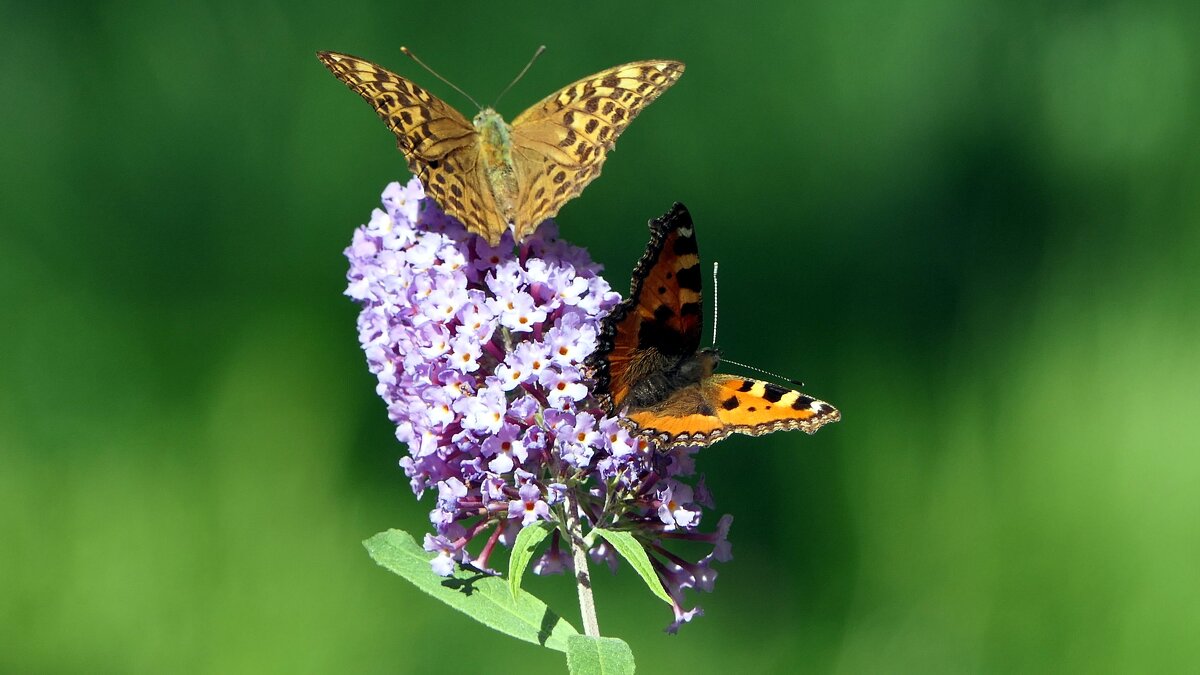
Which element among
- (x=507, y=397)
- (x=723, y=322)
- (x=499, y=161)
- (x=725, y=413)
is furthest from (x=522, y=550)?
(x=723, y=322)

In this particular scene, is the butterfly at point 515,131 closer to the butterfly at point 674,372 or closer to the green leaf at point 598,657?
the butterfly at point 674,372

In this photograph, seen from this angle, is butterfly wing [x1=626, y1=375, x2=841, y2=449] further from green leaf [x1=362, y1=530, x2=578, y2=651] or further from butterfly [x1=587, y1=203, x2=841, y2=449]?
green leaf [x1=362, y1=530, x2=578, y2=651]

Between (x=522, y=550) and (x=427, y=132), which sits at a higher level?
(x=427, y=132)

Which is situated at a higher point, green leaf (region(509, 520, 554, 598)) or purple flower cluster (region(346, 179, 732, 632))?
purple flower cluster (region(346, 179, 732, 632))

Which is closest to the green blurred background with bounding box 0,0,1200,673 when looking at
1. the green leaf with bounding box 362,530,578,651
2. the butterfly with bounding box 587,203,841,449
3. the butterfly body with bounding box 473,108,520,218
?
the green leaf with bounding box 362,530,578,651

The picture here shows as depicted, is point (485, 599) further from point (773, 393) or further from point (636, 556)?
point (773, 393)

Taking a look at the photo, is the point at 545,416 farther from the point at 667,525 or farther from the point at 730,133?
the point at 730,133
